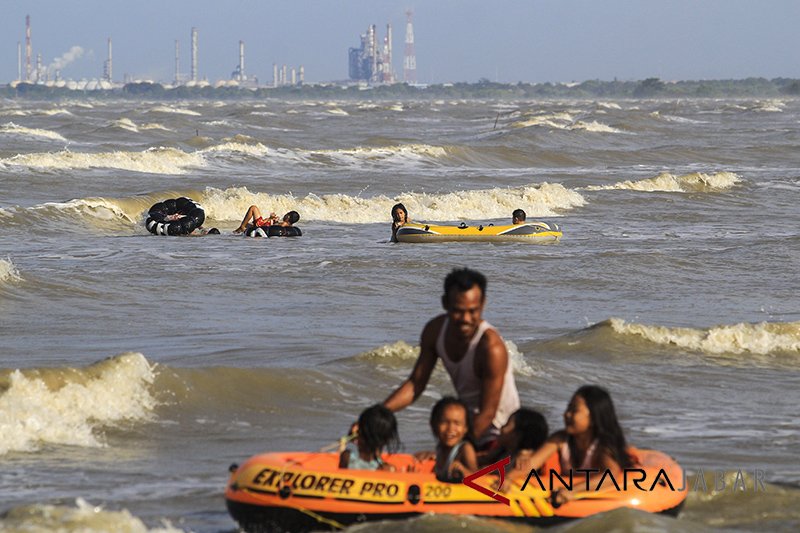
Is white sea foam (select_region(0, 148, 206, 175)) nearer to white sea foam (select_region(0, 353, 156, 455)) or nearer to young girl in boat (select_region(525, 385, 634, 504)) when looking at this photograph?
white sea foam (select_region(0, 353, 156, 455))

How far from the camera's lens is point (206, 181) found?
36906 millimetres

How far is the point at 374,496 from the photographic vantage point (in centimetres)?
666

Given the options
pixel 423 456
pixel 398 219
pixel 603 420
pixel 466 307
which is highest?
pixel 466 307

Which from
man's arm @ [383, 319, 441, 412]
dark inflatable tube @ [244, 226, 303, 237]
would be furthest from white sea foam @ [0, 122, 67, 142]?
man's arm @ [383, 319, 441, 412]

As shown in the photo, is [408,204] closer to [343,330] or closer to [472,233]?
[472,233]

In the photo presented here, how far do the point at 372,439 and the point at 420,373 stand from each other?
0.40 m

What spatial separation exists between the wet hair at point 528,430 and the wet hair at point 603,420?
6.3 inches

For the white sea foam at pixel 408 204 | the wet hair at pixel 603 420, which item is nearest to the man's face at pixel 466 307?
the wet hair at pixel 603 420

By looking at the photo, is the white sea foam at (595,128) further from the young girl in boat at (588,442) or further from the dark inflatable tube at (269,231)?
the young girl in boat at (588,442)

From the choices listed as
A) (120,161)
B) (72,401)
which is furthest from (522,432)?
(120,161)

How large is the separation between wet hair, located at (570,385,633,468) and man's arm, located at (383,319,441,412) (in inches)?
28.4

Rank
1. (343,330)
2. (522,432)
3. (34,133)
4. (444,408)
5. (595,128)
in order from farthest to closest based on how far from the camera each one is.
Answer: (595,128) < (34,133) < (343,330) < (522,432) < (444,408)

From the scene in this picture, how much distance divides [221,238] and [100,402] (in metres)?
13.3

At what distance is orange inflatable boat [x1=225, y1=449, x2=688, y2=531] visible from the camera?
6668 mm
